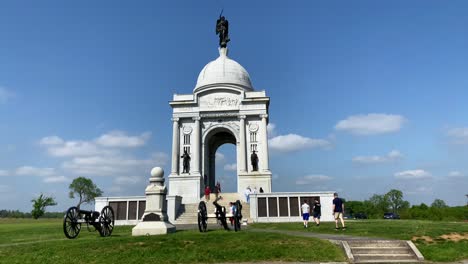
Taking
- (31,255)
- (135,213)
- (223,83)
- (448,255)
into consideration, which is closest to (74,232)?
(31,255)

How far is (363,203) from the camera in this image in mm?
112062

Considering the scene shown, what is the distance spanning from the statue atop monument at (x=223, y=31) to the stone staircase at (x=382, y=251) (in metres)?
42.1

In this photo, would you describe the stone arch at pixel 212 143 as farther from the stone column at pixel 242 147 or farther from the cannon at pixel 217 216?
the cannon at pixel 217 216

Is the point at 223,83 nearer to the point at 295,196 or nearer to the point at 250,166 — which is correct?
the point at 250,166

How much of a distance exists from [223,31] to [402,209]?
1947 inches

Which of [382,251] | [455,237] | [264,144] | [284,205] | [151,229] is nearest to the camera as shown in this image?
[382,251]

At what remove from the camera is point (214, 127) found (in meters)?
42.4

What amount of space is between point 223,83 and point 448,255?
33371mm

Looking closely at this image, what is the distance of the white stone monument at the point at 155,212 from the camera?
1730 centimetres

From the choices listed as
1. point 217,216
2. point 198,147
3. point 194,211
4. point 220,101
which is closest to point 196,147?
point 198,147

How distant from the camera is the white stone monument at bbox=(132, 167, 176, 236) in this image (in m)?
17.3

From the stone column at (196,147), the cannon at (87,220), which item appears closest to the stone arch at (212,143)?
the stone column at (196,147)

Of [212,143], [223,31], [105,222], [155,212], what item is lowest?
[105,222]

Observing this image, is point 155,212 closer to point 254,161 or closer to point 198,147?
point 198,147
